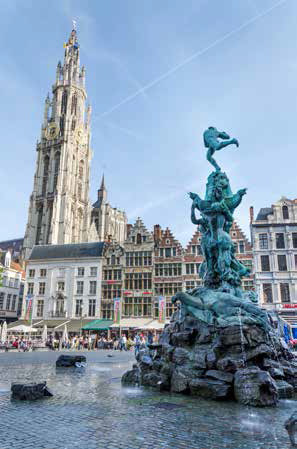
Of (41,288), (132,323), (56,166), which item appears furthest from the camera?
(56,166)

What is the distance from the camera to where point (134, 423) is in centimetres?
655

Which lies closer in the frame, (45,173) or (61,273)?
(61,273)

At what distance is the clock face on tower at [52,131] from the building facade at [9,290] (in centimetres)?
4031

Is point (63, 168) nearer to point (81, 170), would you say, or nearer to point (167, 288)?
point (81, 170)

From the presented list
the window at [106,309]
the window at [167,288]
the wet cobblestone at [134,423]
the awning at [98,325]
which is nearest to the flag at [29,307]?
the awning at [98,325]

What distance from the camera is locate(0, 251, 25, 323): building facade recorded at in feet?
181

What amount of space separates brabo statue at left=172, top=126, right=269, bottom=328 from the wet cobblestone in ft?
10.9

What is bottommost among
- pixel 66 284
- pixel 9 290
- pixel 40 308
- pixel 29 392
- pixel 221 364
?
pixel 29 392

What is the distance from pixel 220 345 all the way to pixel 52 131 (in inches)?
3581

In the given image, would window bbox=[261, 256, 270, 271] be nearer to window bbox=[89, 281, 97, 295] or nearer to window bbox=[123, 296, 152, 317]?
window bbox=[123, 296, 152, 317]

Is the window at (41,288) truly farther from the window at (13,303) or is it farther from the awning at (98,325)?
the awning at (98,325)

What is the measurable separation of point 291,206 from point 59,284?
3130cm

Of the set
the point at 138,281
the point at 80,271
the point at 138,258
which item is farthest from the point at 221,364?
the point at 80,271

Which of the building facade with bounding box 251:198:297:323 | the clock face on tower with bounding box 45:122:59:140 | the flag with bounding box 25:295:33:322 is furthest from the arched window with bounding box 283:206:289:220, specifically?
the clock face on tower with bounding box 45:122:59:140
